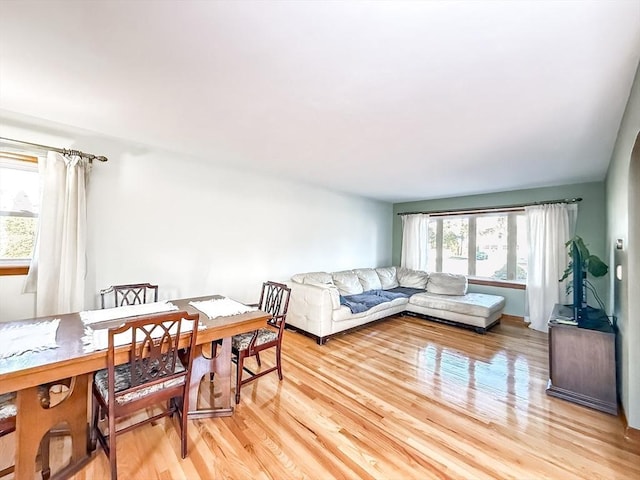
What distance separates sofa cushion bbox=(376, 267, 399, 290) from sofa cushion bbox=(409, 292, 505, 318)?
628 millimetres

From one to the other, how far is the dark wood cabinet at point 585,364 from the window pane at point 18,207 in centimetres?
491

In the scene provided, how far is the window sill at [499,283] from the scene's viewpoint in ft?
15.7

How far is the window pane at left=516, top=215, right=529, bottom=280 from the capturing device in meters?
4.81

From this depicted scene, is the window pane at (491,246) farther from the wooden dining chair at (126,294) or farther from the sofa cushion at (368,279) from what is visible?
the wooden dining chair at (126,294)

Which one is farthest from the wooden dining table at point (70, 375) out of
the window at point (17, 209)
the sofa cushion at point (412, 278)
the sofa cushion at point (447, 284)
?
the sofa cushion at point (412, 278)

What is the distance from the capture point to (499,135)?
2.50 m

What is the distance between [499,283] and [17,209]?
6.64 m

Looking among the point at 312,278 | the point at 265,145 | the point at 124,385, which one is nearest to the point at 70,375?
the point at 124,385

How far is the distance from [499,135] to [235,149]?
2669 millimetres

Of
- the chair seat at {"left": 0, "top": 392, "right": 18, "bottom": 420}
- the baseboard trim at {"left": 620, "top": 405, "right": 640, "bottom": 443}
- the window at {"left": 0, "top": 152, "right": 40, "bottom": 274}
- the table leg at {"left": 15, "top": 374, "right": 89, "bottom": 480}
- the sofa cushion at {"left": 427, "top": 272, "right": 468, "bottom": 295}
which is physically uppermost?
the window at {"left": 0, "top": 152, "right": 40, "bottom": 274}

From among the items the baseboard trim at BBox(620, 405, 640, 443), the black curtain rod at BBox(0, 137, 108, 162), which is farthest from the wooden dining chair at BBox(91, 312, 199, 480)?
the baseboard trim at BBox(620, 405, 640, 443)

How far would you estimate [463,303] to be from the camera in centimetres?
427

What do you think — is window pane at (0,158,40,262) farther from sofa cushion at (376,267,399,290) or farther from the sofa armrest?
sofa cushion at (376,267,399,290)

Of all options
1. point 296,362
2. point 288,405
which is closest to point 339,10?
point 288,405
